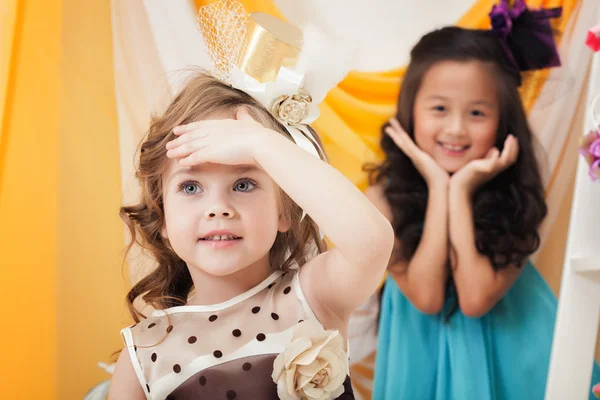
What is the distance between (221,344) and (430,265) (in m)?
0.66

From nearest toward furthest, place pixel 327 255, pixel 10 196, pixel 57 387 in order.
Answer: pixel 327 255
pixel 10 196
pixel 57 387

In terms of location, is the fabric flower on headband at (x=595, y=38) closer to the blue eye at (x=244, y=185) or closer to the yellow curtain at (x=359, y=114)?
the yellow curtain at (x=359, y=114)

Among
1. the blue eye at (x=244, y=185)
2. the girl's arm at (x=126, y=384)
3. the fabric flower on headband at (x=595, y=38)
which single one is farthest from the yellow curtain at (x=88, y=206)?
the fabric flower on headband at (x=595, y=38)

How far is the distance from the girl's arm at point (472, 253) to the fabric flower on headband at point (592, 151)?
37 centimetres

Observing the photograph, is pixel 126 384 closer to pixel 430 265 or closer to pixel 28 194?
pixel 28 194

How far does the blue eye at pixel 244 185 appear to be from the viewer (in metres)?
1.02

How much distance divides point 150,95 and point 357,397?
86 centimetres

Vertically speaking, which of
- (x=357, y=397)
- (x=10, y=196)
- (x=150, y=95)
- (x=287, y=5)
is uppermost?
(x=287, y=5)

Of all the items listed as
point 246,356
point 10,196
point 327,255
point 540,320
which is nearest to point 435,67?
point 540,320

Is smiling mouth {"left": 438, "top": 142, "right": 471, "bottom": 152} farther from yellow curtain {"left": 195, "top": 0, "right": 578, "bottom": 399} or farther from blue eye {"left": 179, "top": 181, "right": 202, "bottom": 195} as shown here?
blue eye {"left": 179, "top": 181, "right": 202, "bottom": 195}

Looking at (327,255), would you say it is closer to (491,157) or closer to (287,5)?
(491,157)

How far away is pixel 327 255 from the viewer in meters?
0.99

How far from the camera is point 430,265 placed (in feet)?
5.00

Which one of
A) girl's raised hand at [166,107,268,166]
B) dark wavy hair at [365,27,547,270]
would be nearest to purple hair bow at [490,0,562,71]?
dark wavy hair at [365,27,547,270]
